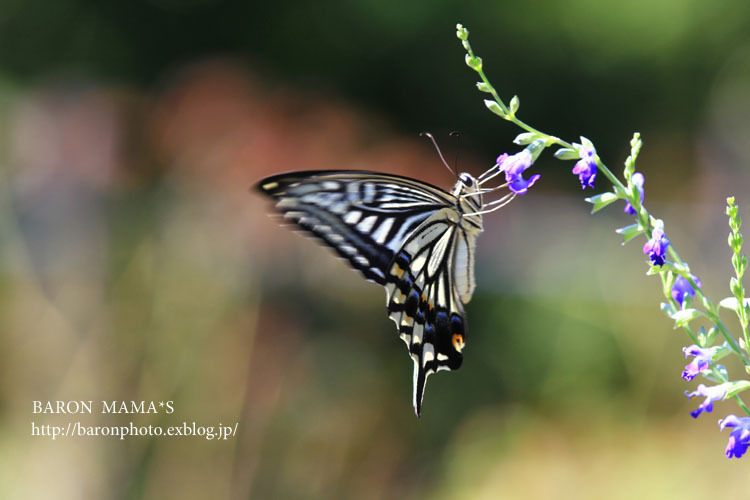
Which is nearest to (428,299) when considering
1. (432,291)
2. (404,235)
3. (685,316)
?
(432,291)

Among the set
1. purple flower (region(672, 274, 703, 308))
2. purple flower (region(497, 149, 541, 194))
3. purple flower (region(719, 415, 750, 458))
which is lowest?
purple flower (region(719, 415, 750, 458))

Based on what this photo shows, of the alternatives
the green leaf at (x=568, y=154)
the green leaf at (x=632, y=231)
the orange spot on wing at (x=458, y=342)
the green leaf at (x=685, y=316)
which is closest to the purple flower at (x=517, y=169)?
the green leaf at (x=568, y=154)

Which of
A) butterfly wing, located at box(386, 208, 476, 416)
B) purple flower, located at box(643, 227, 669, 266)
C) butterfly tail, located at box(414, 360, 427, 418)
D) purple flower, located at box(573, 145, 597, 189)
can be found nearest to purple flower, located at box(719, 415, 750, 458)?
purple flower, located at box(643, 227, 669, 266)

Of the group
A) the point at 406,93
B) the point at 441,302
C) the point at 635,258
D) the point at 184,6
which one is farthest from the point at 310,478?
the point at 184,6

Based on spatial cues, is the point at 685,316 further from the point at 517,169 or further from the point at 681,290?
the point at 517,169

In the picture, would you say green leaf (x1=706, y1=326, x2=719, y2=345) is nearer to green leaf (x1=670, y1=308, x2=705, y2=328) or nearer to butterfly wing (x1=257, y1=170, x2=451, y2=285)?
green leaf (x1=670, y1=308, x2=705, y2=328)

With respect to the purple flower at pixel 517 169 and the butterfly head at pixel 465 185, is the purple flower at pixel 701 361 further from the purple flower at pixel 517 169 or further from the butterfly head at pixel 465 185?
the butterfly head at pixel 465 185

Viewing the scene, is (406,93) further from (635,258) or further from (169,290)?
(169,290)

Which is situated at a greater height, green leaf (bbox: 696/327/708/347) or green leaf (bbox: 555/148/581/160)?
green leaf (bbox: 555/148/581/160)
